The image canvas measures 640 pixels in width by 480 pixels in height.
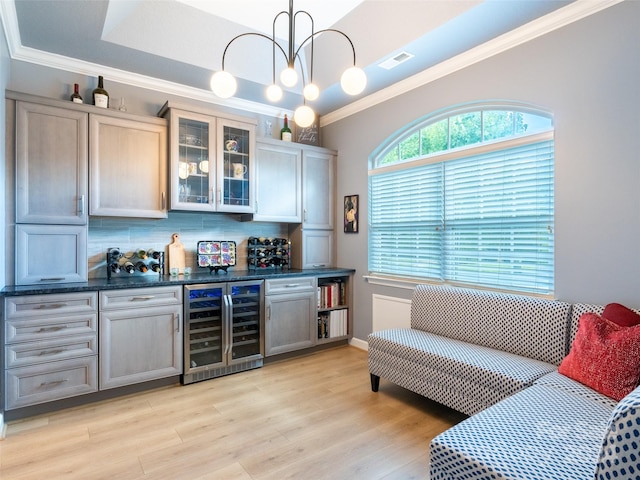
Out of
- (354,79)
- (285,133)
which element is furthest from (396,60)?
(354,79)

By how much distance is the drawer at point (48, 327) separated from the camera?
96.8 inches

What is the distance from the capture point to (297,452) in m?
2.14

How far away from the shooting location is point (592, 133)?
2.34 metres

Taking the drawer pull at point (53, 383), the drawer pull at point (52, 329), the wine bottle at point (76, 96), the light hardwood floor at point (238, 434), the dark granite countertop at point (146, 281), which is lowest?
the light hardwood floor at point (238, 434)

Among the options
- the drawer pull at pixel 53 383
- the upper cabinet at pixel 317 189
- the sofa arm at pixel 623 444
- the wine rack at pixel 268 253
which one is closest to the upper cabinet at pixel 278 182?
the upper cabinet at pixel 317 189

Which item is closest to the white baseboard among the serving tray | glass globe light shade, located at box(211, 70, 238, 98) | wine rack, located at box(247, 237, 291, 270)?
wine rack, located at box(247, 237, 291, 270)

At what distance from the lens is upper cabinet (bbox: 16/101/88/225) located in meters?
2.69

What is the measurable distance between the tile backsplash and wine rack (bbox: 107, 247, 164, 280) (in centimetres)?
8

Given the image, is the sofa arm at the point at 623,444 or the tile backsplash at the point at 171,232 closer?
the sofa arm at the point at 623,444

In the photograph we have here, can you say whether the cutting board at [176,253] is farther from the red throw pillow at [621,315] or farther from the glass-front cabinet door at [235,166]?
the red throw pillow at [621,315]

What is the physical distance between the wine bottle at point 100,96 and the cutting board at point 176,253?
1.35m

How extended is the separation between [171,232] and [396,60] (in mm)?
2778

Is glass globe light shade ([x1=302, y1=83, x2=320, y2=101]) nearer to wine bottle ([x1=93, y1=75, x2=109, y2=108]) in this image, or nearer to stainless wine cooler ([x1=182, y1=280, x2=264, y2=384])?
stainless wine cooler ([x1=182, y1=280, x2=264, y2=384])

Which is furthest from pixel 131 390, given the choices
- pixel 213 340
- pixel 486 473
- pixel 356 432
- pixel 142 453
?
pixel 486 473
